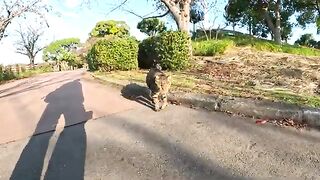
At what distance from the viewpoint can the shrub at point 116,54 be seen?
46.6 ft

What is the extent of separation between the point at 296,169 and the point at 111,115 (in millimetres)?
4217

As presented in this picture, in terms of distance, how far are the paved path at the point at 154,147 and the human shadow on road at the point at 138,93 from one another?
0.46 m

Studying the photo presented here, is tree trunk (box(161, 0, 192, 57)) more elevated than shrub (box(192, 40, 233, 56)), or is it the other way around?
tree trunk (box(161, 0, 192, 57))

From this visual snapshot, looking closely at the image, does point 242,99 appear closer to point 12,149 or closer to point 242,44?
point 12,149

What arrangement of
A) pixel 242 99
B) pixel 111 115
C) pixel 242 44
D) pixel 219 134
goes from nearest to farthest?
pixel 219 134 < pixel 242 99 < pixel 111 115 < pixel 242 44

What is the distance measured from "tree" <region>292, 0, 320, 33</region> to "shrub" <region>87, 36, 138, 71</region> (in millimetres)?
16273

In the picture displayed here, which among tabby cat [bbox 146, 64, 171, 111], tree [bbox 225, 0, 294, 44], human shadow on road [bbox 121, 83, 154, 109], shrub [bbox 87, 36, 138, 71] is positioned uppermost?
tree [bbox 225, 0, 294, 44]

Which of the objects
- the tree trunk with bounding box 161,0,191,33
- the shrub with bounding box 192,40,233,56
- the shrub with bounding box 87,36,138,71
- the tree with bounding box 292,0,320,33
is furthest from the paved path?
the tree with bounding box 292,0,320,33

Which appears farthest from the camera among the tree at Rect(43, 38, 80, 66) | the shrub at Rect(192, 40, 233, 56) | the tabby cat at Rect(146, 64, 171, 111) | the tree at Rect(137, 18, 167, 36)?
the tree at Rect(43, 38, 80, 66)

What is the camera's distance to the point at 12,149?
20.8 feet

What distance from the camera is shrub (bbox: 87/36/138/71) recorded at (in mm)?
14219

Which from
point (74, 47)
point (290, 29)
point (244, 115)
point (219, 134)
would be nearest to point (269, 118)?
point (244, 115)

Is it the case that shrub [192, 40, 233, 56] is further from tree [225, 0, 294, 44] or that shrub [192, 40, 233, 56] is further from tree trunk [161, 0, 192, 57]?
tree [225, 0, 294, 44]

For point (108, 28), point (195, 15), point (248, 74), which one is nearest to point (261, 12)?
point (195, 15)
